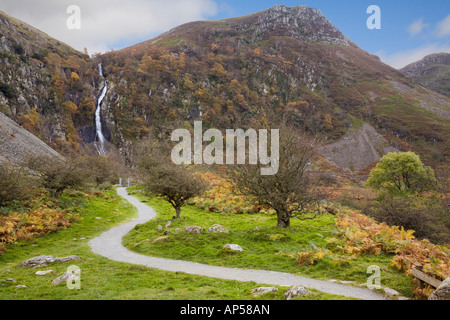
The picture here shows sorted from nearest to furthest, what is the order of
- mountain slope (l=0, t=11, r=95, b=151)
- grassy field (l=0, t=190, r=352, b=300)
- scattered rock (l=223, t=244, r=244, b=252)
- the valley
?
1. grassy field (l=0, t=190, r=352, b=300)
2. the valley
3. scattered rock (l=223, t=244, r=244, b=252)
4. mountain slope (l=0, t=11, r=95, b=151)

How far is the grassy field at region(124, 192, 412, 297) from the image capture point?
1030 cm

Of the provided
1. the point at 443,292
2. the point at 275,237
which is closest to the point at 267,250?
the point at 275,237

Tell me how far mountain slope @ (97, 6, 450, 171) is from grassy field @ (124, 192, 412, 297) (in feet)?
250

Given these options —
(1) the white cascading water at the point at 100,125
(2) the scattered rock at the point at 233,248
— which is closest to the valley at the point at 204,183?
(2) the scattered rock at the point at 233,248

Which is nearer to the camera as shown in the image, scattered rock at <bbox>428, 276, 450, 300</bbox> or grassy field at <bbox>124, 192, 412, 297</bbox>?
scattered rock at <bbox>428, 276, 450, 300</bbox>

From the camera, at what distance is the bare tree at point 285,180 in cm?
1627

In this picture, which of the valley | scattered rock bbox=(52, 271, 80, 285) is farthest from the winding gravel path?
scattered rock bbox=(52, 271, 80, 285)

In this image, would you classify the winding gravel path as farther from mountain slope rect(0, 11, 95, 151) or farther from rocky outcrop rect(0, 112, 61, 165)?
mountain slope rect(0, 11, 95, 151)

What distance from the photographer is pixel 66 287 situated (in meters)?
9.12

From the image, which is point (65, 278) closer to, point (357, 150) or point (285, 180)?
point (285, 180)

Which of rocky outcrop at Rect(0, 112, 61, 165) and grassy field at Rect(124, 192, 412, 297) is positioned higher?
rocky outcrop at Rect(0, 112, 61, 165)

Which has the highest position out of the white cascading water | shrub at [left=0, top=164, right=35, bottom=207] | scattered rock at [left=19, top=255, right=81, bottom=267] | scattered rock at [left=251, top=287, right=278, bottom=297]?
the white cascading water
